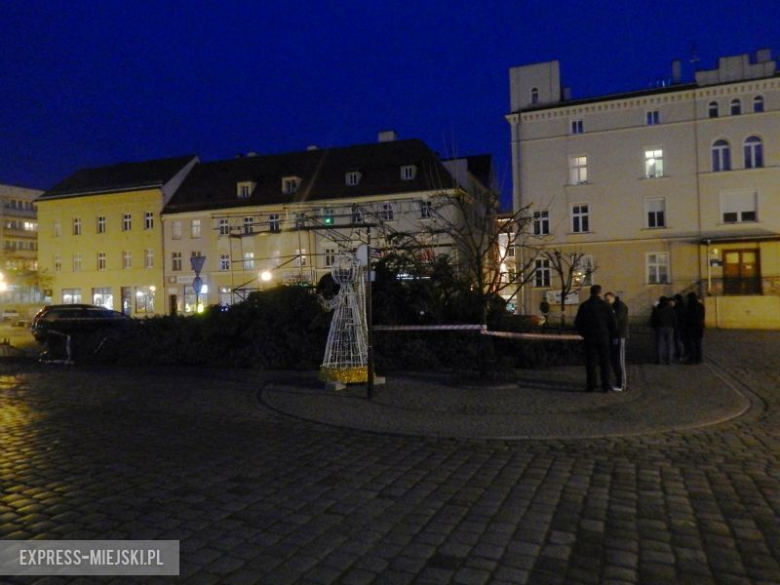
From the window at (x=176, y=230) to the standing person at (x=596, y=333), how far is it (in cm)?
4345

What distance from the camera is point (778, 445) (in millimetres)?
7781

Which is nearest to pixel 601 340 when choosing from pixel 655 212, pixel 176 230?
pixel 655 212

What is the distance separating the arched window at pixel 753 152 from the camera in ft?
110

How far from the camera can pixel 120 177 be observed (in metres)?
54.2

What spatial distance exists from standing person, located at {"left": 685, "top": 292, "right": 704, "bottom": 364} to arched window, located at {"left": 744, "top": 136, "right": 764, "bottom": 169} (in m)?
22.8

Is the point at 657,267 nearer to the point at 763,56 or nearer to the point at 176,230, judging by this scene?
the point at 763,56

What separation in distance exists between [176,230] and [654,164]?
34.3 metres

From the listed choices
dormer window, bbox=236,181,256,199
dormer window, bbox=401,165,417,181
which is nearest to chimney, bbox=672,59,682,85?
dormer window, bbox=401,165,417,181

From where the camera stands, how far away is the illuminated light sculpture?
12195mm

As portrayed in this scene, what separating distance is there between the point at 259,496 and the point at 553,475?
2.93 meters

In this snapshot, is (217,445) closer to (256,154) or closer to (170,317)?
(170,317)

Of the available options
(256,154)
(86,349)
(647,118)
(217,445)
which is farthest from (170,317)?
(256,154)

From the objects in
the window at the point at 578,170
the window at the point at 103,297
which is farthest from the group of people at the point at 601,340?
the window at the point at 103,297

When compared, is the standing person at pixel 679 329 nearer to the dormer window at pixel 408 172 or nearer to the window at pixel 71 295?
the dormer window at pixel 408 172
